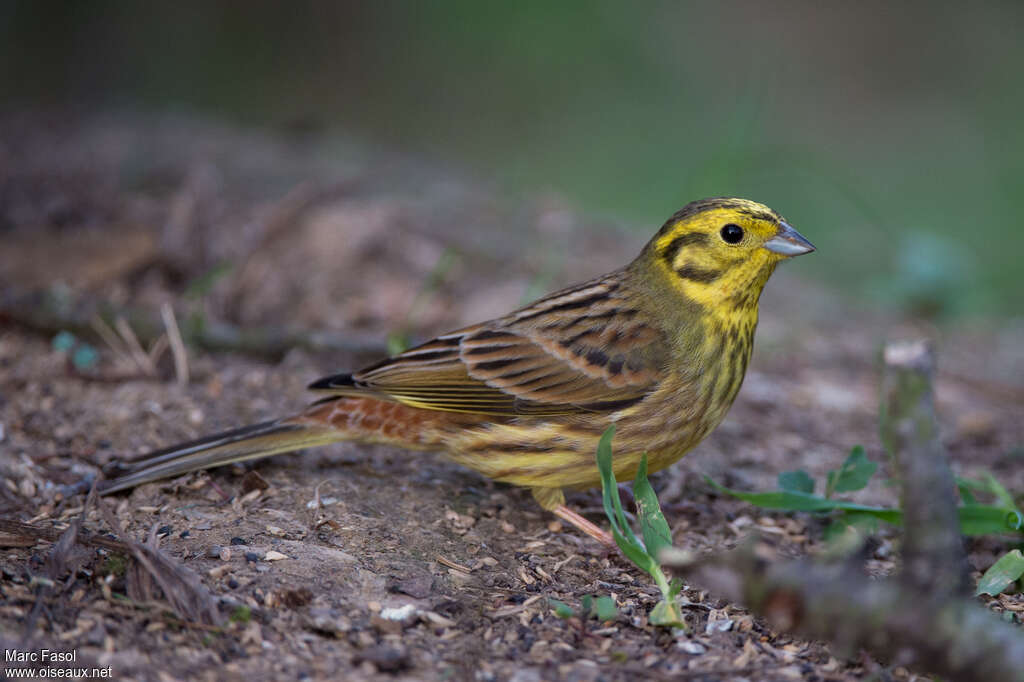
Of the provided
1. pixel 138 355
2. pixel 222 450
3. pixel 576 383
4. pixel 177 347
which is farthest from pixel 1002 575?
pixel 138 355

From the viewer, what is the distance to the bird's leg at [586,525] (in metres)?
3.87

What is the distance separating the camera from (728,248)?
13.1ft

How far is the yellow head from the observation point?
3959 millimetres

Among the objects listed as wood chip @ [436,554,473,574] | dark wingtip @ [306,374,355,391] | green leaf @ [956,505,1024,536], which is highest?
green leaf @ [956,505,1024,536]

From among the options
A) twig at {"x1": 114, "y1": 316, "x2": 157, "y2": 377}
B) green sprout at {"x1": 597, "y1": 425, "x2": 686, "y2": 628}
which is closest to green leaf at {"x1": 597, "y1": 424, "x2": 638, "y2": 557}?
green sprout at {"x1": 597, "y1": 425, "x2": 686, "y2": 628}

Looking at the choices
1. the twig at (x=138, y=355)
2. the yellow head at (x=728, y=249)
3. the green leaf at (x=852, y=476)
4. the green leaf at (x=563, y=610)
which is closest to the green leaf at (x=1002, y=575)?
the green leaf at (x=852, y=476)

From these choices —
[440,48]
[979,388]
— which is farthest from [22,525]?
[440,48]

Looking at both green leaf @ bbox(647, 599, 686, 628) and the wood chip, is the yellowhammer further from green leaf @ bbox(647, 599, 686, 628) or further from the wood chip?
green leaf @ bbox(647, 599, 686, 628)

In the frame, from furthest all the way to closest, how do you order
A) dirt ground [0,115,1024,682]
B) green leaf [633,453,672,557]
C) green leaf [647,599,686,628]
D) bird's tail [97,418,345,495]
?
bird's tail [97,418,345,495] → green leaf [633,453,672,557] → green leaf [647,599,686,628] → dirt ground [0,115,1024,682]

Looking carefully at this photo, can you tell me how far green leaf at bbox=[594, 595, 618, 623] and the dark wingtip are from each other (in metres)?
1.38

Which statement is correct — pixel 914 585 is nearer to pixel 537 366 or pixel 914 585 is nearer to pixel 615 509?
pixel 615 509

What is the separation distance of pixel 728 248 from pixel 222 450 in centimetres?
204

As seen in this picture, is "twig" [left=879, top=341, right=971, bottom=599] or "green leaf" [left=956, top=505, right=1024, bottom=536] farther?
"green leaf" [left=956, top=505, right=1024, bottom=536]

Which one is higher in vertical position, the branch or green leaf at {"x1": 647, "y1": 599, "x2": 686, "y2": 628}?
green leaf at {"x1": 647, "y1": 599, "x2": 686, "y2": 628}
